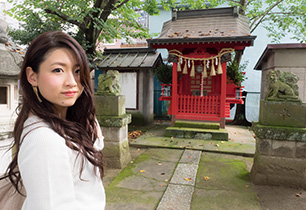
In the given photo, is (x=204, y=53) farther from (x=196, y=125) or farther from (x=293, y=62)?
(x=293, y=62)

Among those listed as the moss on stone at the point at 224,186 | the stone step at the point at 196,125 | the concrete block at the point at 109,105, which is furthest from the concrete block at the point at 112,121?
the stone step at the point at 196,125

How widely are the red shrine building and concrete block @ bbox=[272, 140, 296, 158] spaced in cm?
416

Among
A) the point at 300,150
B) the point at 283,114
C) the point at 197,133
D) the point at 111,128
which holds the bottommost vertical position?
the point at 197,133

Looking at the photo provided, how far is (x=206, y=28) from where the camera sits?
8312 millimetres

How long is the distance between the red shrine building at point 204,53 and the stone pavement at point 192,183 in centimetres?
233

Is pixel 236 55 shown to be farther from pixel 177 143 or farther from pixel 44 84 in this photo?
pixel 44 84

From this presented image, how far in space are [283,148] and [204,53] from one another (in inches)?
205

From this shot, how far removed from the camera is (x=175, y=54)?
26.7 feet

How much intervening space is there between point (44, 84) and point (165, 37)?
7.34m

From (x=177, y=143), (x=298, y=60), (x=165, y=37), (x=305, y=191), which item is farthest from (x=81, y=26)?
(x=305, y=191)

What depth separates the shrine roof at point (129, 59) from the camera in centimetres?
959

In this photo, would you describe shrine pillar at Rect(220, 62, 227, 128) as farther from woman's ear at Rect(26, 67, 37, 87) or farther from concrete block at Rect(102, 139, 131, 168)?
woman's ear at Rect(26, 67, 37, 87)

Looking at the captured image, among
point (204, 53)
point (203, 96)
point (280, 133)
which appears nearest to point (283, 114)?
point (280, 133)

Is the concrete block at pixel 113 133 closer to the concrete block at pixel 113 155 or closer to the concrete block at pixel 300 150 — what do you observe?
the concrete block at pixel 113 155
